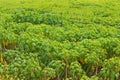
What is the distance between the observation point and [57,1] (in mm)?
19094

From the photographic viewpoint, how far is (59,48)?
10188 mm

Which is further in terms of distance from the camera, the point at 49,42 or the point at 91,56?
the point at 49,42

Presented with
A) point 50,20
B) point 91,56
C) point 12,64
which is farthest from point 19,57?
point 50,20

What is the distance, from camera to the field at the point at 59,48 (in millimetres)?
9234

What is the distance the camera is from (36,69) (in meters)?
9.12

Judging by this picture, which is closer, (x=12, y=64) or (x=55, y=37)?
(x=12, y=64)

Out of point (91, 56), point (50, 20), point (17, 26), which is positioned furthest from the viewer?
point (50, 20)

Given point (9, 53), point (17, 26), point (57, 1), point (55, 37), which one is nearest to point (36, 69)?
point (9, 53)

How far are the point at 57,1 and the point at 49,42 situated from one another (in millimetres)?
8786

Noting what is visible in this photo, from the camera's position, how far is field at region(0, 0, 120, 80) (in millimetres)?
9234

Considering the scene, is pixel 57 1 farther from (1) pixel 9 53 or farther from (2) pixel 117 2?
(1) pixel 9 53

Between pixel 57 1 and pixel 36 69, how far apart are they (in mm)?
10343

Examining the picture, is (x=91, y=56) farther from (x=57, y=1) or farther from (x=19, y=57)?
(x=57, y=1)

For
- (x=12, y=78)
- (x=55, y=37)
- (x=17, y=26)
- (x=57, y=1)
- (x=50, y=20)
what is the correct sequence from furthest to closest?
(x=57, y=1), (x=50, y=20), (x=17, y=26), (x=55, y=37), (x=12, y=78)
